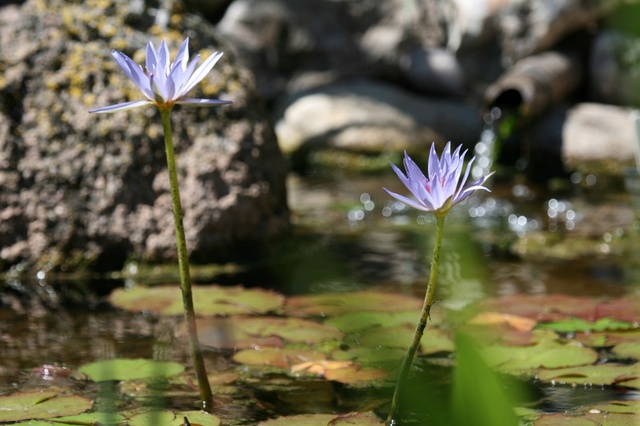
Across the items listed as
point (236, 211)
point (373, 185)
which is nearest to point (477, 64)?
point (373, 185)

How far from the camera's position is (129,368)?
1.86 m

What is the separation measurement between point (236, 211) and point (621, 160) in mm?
3736

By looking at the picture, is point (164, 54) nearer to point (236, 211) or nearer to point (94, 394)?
point (94, 394)

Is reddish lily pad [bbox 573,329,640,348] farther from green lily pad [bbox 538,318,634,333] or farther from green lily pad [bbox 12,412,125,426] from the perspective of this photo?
green lily pad [bbox 12,412,125,426]

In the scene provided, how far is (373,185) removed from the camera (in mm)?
5430

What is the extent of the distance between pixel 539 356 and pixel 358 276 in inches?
43.3

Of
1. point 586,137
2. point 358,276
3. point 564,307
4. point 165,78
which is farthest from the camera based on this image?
point 586,137

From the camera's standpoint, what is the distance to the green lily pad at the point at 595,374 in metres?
1.76

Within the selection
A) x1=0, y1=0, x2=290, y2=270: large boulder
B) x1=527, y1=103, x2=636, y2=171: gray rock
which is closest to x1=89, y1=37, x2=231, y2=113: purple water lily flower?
x1=0, y1=0, x2=290, y2=270: large boulder

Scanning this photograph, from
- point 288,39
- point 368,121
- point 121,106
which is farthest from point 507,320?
point 288,39

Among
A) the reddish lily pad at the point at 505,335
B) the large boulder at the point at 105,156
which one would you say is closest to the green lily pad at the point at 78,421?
the reddish lily pad at the point at 505,335

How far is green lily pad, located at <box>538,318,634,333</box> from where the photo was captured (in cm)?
214

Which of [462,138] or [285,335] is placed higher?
[462,138]

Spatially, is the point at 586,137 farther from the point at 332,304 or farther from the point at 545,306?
the point at 332,304
